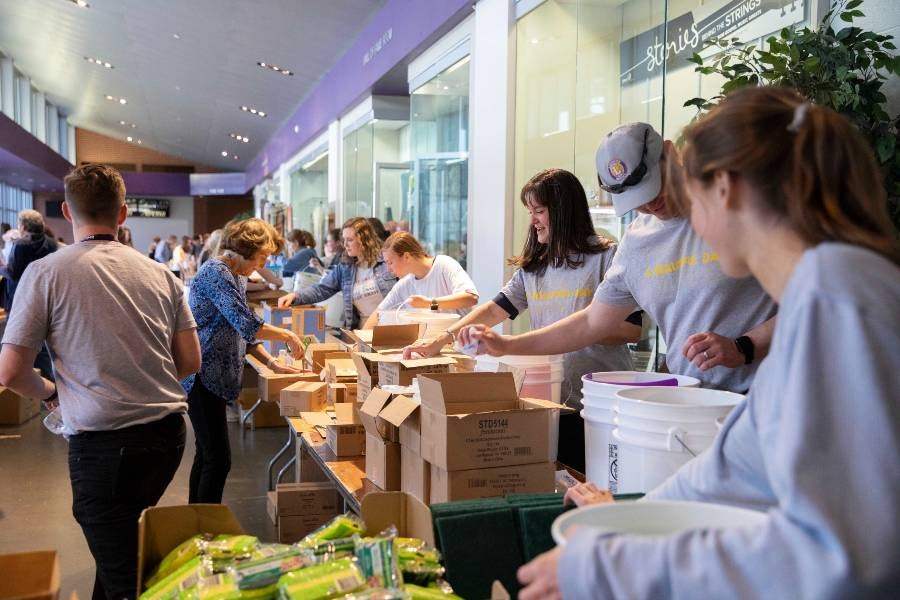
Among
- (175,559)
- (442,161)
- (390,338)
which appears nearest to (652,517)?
(175,559)

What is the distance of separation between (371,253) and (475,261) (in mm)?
758

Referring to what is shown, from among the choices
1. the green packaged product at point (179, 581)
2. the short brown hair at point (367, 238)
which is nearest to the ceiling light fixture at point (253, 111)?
the short brown hair at point (367, 238)

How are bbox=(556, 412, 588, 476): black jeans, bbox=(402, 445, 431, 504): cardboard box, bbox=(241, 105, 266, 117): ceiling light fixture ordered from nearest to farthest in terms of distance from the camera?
bbox=(402, 445, 431, 504): cardboard box
bbox=(556, 412, 588, 476): black jeans
bbox=(241, 105, 266, 117): ceiling light fixture

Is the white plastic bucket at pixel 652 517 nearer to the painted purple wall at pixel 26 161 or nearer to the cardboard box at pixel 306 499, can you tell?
the cardboard box at pixel 306 499

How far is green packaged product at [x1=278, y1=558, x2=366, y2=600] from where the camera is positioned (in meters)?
1.25

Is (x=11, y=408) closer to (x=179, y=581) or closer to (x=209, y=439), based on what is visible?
(x=209, y=439)

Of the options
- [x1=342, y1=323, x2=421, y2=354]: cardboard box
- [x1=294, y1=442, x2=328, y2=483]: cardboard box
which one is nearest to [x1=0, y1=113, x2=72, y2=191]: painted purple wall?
[x1=294, y1=442, x2=328, y2=483]: cardboard box

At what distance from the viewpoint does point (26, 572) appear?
1.28 m

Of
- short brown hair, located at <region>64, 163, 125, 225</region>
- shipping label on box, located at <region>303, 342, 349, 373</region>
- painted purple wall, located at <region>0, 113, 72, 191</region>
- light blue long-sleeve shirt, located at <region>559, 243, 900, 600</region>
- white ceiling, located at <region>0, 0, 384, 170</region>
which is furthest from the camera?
painted purple wall, located at <region>0, 113, 72, 191</region>

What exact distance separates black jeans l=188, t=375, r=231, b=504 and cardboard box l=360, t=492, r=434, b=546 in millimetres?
2053

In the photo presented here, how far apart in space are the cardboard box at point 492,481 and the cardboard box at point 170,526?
22.7 inches

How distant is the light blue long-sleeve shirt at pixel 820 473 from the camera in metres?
0.79

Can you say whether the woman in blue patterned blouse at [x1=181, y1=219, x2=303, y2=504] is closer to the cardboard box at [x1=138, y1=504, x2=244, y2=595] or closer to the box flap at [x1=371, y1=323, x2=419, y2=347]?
the box flap at [x1=371, y1=323, x2=419, y2=347]

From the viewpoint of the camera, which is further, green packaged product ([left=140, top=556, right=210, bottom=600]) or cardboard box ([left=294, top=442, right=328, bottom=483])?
cardboard box ([left=294, top=442, right=328, bottom=483])
